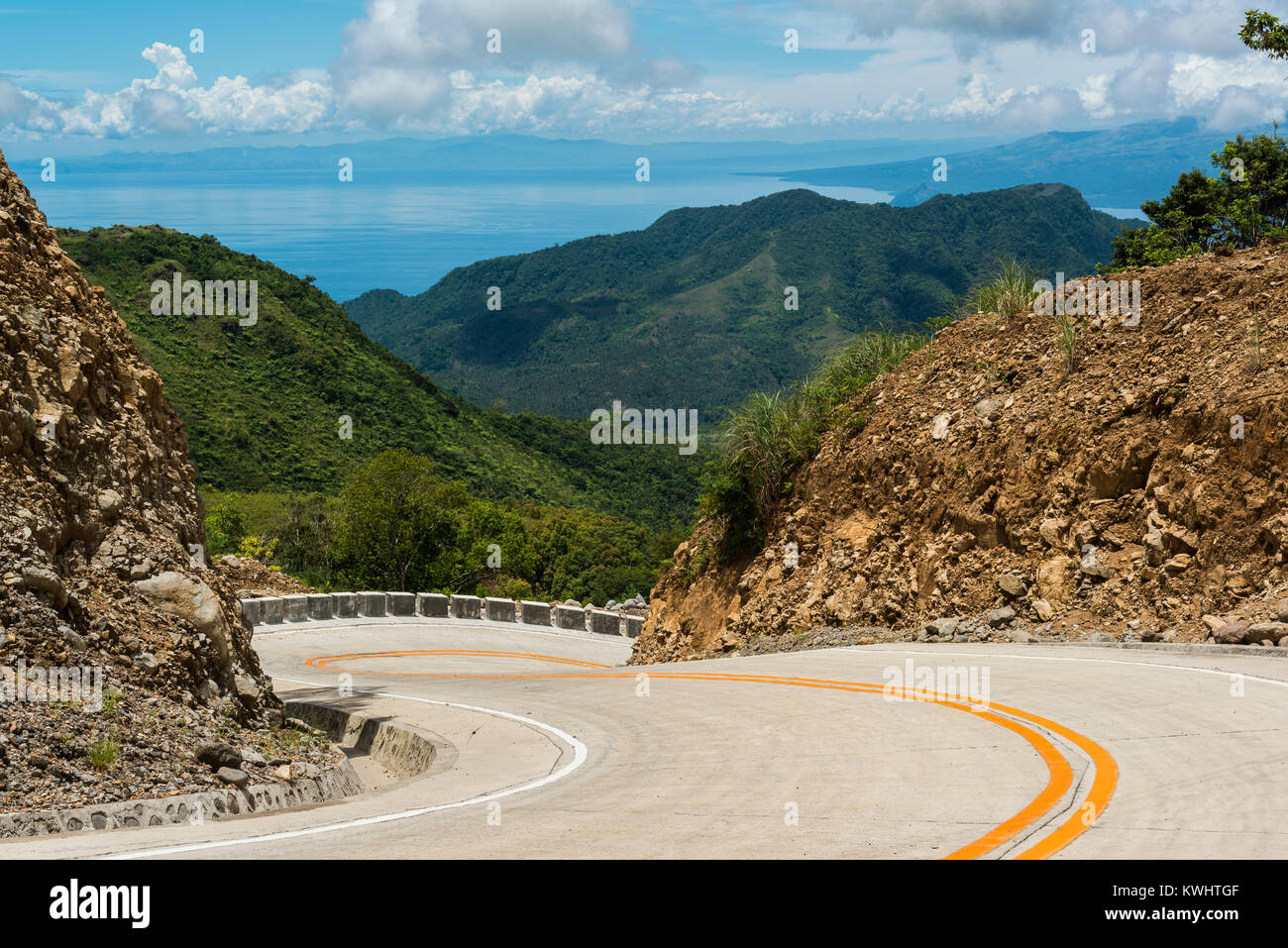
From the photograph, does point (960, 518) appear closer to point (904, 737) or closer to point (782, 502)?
point (782, 502)

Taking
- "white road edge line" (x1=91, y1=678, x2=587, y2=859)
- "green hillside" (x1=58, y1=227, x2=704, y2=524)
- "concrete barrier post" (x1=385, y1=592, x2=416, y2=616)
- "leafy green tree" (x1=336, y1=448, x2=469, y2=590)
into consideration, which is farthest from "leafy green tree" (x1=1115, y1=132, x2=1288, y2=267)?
"green hillside" (x1=58, y1=227, x2=704, y2=524)

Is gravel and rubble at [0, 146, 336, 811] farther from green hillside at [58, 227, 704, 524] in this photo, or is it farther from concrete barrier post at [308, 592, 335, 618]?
green hillside at [58, 227, 704, 524]

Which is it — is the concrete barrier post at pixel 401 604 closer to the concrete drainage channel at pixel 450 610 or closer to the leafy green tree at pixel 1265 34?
the concrete drainage channel at pixel 450 610

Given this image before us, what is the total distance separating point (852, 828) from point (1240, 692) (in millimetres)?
6745

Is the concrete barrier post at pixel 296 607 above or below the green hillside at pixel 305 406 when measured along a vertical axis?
below

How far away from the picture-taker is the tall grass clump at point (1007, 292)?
2391 centimetres

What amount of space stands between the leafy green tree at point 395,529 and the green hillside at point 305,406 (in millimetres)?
25648

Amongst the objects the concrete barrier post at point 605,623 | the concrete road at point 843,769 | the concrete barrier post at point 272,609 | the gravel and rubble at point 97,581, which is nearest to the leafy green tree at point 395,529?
the concrete barrier post at point 605,623

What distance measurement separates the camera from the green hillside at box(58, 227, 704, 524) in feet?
277

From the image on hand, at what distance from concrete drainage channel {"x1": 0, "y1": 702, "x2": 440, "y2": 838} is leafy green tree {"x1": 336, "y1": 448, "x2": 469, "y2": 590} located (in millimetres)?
40072

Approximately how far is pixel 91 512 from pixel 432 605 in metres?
26.6

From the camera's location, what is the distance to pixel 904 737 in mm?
10820

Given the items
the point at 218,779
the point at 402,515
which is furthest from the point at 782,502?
the point at 402,515

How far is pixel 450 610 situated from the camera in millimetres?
38062
